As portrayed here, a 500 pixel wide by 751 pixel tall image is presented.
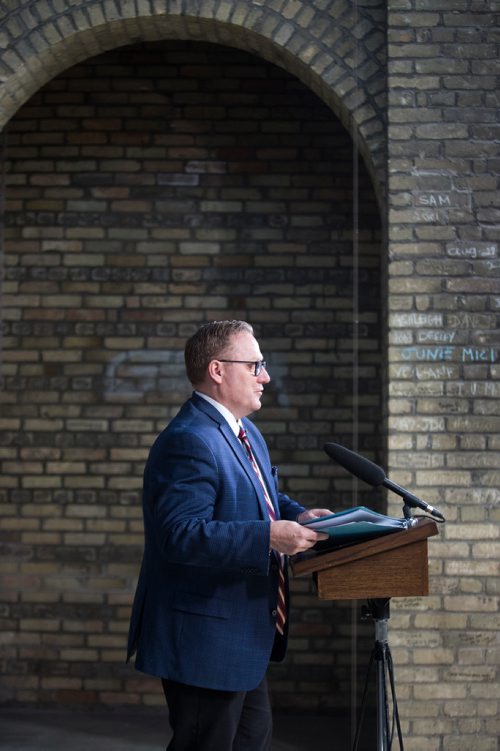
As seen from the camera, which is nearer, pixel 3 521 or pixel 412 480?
pixel 412 480

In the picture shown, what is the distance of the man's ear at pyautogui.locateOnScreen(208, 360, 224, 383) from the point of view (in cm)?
278

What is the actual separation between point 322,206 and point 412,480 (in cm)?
210

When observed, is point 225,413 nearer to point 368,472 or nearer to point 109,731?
point 368,472

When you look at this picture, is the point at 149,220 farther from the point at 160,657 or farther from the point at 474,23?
the point at 160,657

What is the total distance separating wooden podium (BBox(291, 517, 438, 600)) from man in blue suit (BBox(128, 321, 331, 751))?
0.08 m

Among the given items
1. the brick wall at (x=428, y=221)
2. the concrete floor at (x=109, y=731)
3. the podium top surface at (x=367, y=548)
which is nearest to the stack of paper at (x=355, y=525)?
the podium top surface at (x=367, y=548)

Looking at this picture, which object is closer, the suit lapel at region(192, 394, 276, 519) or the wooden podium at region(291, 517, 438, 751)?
the wooden podium at region(291, 517, 438, 751)

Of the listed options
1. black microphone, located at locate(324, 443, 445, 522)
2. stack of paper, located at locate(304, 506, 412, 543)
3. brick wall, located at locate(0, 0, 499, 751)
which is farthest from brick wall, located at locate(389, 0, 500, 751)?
stack of paper, located at locate(304, 506, 412, 543)

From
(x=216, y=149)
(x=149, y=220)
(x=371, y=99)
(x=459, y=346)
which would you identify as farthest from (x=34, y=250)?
(x=459, y=346)

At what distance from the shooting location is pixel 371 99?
4.42m

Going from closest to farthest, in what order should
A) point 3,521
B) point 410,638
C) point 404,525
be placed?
point 404,525, point 410,638, point 3,521

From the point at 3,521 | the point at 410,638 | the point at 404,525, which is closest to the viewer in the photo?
the point at 404,525

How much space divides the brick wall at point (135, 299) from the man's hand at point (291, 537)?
3.06 meters

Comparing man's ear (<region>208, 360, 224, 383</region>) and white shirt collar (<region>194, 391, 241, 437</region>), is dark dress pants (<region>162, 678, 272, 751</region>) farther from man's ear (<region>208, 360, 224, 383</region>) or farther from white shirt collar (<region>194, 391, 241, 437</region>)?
man's ear (<region>208, 360, 224, 383</region>)
